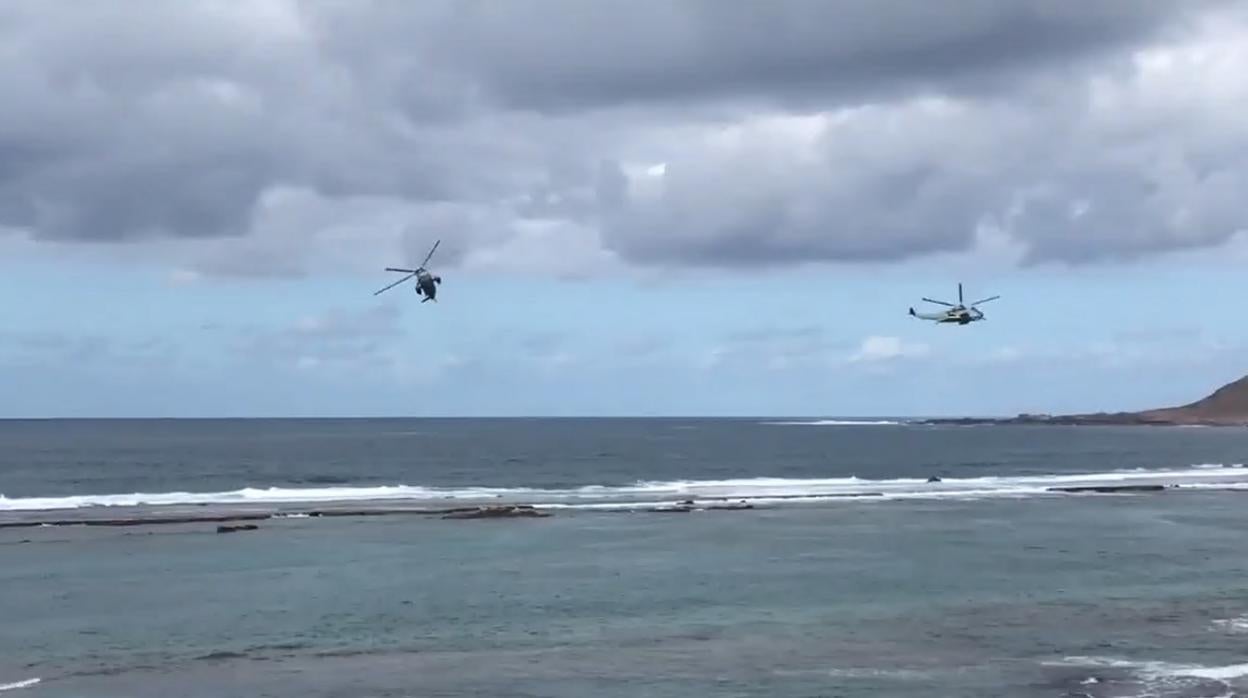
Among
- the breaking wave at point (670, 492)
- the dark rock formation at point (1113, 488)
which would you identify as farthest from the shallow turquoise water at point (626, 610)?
the dark rock formation at point (1113, 488)

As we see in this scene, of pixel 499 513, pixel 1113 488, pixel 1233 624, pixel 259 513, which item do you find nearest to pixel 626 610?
pixel 1233 624

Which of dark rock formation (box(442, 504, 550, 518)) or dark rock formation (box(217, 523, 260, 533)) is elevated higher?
dark rock formation (box(442, 504, 550, 518))

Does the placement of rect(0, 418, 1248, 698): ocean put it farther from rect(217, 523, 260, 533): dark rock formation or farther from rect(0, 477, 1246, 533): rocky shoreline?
rect(217, 523, 260, 533): dark rock formation

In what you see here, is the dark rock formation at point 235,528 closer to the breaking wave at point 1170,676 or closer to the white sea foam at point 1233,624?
the breaking wave at point 1170,676

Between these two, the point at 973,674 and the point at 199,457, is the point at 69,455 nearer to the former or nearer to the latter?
the point at 199,457

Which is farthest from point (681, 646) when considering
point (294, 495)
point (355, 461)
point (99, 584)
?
point (355, 461)

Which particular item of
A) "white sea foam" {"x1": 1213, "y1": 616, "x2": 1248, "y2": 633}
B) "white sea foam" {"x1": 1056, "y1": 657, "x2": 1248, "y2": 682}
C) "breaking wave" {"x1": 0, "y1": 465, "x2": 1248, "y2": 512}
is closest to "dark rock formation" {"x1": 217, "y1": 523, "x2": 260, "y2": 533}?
"breaking wave" {"x1": 0, "y1": 465, "x2": 1248, "y2": 512}

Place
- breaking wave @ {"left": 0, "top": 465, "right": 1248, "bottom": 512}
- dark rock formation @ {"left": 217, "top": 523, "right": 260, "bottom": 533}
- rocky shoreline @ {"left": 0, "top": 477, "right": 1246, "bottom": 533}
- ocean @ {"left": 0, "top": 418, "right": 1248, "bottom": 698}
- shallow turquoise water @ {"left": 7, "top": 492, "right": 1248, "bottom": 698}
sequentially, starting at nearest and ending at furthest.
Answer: shallow turquoise water @ {"left": 7, "top": 492, "right": 1248, "bottom": 698}
ocean @ {"left": 0, "top": 418, "right": 1248, "bottom": 698}
dark rock formation @ {"left": 217, "top": 523, "right": 260, "bottom": 533}
rocky shoreline @ {"left": 0, "top": 477, "right": 1246, "bottom": 533}
breaking wave @ {"left": 0, "top": 465, "right": 1248, "bottom": 512}
